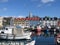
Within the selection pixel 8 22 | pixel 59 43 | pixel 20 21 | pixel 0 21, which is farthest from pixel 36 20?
pixel 59 43

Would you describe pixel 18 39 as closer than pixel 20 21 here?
Yes

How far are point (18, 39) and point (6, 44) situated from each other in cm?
204

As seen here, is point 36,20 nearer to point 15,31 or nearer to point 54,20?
point 54,20

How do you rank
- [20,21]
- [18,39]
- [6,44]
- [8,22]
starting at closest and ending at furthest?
1. [6,44]
2. [18,39]
3. [8,22]
4. [20,21]

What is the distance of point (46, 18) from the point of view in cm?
15362

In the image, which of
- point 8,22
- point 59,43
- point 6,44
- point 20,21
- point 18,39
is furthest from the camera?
point 20,21

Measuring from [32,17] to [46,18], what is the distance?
10745mm

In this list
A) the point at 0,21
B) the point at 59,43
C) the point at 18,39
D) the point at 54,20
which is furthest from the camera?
the point at 54,20

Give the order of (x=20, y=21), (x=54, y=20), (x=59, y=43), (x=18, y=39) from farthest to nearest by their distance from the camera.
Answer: (x=54, y=20), (x=20, y=21), (x=59, y=43), (x=18, y=39)

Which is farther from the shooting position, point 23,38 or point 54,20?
point 54,20

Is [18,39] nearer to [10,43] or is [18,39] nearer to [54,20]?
[10,43]

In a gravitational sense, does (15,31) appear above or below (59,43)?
above

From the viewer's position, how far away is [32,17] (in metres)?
159

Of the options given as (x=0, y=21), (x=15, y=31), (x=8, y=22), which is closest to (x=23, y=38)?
(x=15, y=31)
